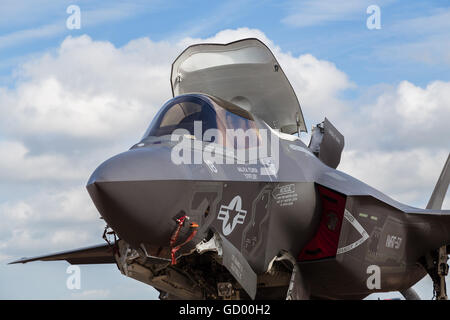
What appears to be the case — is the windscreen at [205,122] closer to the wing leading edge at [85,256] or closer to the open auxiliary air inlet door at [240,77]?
the open auxiliary air inlet door at [240,77]

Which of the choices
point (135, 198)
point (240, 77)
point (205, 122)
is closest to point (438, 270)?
point (240, 77)

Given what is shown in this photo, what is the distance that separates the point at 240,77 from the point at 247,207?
4.03 m

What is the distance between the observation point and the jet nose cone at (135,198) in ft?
19.6

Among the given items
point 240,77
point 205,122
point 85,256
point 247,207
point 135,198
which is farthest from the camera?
point 85,256

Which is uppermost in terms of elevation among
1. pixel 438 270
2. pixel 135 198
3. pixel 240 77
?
pixel 240 77

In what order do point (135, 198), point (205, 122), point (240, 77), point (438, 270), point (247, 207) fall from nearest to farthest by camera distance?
point (135, 198) < point (247, 207) < point (205, 122) < point (438, 270) < point (240, 77)

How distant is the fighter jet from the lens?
20.7ft

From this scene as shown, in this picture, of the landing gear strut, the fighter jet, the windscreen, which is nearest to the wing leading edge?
the fighter jet

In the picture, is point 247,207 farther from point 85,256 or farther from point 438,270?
point 85,256

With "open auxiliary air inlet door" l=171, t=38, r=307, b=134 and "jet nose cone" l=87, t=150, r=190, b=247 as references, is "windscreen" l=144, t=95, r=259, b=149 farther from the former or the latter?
"open auxiliary air inlet door" l=171, t=38, r=307, b=134

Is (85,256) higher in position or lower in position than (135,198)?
lower

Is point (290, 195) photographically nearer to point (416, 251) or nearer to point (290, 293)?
point (290, 293)

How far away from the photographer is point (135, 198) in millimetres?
6043

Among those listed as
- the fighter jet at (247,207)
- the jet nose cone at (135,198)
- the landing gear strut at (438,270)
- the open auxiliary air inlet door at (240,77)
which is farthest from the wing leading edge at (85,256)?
the jet nose cone at (135,198)
